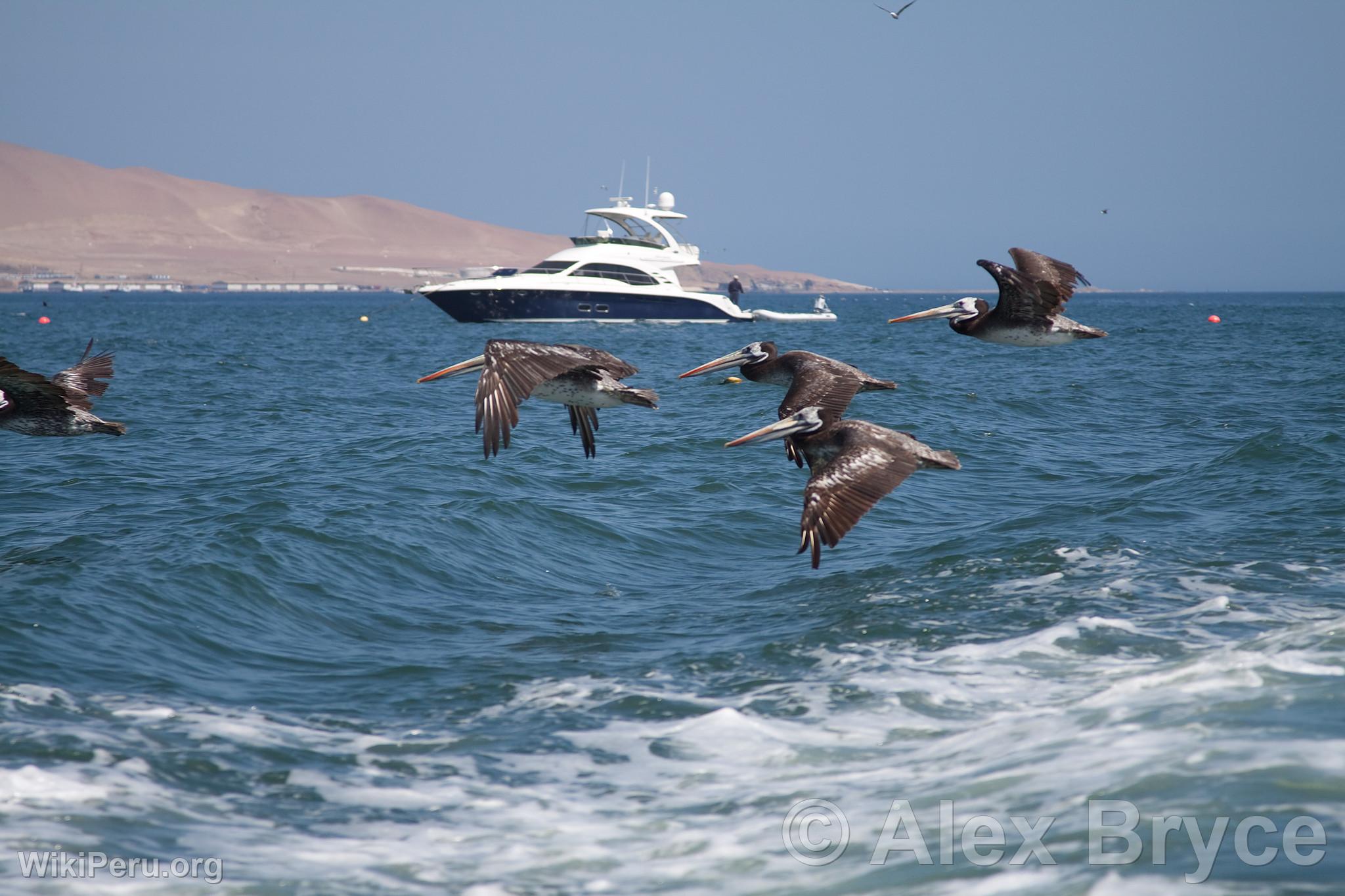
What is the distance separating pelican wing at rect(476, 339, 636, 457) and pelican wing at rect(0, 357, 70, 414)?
435cm

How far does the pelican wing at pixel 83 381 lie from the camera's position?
11.7 meters

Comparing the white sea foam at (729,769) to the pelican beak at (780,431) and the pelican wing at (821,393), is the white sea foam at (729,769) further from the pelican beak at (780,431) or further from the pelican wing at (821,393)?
the pelican wing at (821,393)

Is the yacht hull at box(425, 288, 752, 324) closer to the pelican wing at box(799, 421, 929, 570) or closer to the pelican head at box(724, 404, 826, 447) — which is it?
the pelican head at box(724, 404, 826, 447)

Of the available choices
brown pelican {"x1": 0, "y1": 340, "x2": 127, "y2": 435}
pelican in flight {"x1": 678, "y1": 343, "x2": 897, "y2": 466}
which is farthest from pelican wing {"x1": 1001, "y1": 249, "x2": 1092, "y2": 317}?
brown pelican {"x1": 0, "y1": 340, "x2": 127, "y2": 435}

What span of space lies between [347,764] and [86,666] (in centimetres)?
249

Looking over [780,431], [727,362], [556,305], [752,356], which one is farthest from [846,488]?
[556,305]

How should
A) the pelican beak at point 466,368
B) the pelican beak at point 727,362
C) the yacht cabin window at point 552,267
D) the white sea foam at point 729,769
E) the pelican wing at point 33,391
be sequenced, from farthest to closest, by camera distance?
the yacht cabin window at point 552,267
the pelican beak at point 727,362
the pelican wing at point 33,391
the pelican beak at point 466,368
the white sea foam at point 729,769

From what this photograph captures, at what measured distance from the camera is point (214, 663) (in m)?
8.09

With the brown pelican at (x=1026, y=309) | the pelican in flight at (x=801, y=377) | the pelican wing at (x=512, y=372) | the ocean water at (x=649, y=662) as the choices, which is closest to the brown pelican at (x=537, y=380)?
the pelican wing at (x=512, y=372)

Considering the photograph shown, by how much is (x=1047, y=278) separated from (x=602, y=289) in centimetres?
4142

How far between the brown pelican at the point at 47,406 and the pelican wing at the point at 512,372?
13.8 ft

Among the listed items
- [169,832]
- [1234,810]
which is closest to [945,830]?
[1234,810]

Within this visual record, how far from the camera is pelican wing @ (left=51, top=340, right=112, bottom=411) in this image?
38.3ft

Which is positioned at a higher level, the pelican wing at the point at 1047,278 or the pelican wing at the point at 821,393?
the pelican wing at the point at 1047,278
